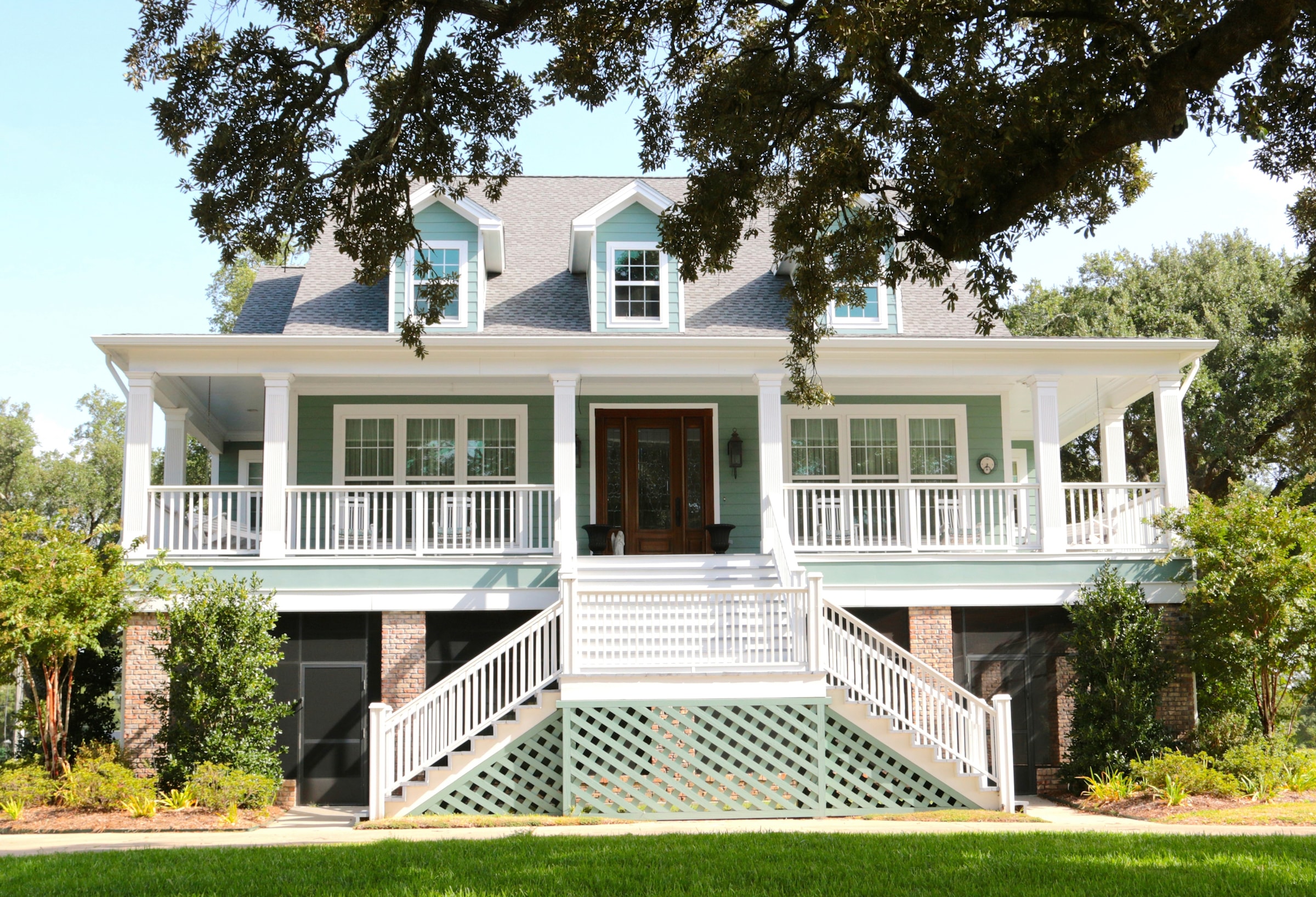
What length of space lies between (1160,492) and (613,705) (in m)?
7.76

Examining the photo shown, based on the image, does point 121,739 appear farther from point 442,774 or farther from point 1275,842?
point 1275,842

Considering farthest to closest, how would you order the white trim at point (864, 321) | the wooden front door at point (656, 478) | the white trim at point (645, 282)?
the wooden front door at point (656, 478) → the white trim at point (864, 321) → the white trim at point (645, 282)

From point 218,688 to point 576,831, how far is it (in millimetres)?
4785

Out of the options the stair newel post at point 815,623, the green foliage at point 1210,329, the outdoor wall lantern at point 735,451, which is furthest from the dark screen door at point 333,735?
the green foliage at point 1210,329

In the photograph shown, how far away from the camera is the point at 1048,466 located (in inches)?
589

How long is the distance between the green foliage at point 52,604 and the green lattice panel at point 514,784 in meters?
4.16

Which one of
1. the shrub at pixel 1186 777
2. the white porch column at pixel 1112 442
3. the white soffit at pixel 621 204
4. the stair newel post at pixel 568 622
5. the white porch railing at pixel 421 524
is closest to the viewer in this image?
the stair newel post at pixel 568 622

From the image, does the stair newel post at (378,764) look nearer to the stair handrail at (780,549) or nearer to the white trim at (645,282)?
the stair handrail at (780,549)

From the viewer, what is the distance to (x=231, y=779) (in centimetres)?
1215

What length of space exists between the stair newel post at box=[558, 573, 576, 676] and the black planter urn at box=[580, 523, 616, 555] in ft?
12.3

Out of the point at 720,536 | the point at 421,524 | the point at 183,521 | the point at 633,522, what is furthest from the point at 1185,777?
the point at 183,521

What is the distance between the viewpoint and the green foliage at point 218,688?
41.4 ft

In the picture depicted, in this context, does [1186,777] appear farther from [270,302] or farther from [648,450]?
[270,302]

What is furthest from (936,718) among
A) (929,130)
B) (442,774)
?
(929,130)
